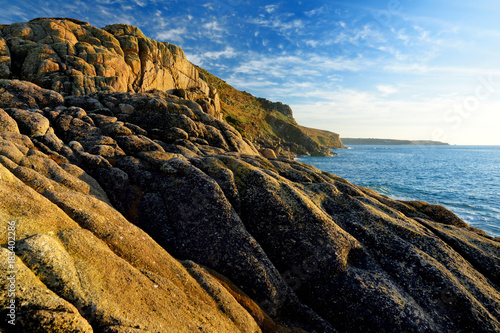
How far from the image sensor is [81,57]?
2082 inches

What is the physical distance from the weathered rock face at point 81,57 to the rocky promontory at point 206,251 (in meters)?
33.5

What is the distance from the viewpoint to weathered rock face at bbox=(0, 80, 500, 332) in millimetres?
7207

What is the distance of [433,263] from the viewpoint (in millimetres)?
13297

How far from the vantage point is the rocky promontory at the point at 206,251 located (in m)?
6.89

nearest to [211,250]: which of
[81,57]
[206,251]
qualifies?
[206,251]

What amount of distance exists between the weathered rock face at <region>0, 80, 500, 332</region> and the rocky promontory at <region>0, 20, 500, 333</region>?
0.06 m

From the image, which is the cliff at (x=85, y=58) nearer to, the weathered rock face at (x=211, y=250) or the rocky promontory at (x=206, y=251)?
the rocky promontory at (x=206, y=251)

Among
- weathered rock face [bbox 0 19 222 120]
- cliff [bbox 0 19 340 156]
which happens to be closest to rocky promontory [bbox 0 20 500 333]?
weathered rock face [bbox 0 19 222 120]

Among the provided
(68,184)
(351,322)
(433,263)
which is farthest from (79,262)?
(433,263)

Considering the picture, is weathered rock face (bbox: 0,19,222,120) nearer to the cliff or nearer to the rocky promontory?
the cliff

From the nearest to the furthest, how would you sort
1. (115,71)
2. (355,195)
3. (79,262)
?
(79,262)
(355,195)
(115,71)

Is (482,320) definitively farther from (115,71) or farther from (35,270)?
(115,71)

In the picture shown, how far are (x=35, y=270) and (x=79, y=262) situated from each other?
3.97 ft

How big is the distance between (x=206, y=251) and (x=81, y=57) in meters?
61.0
